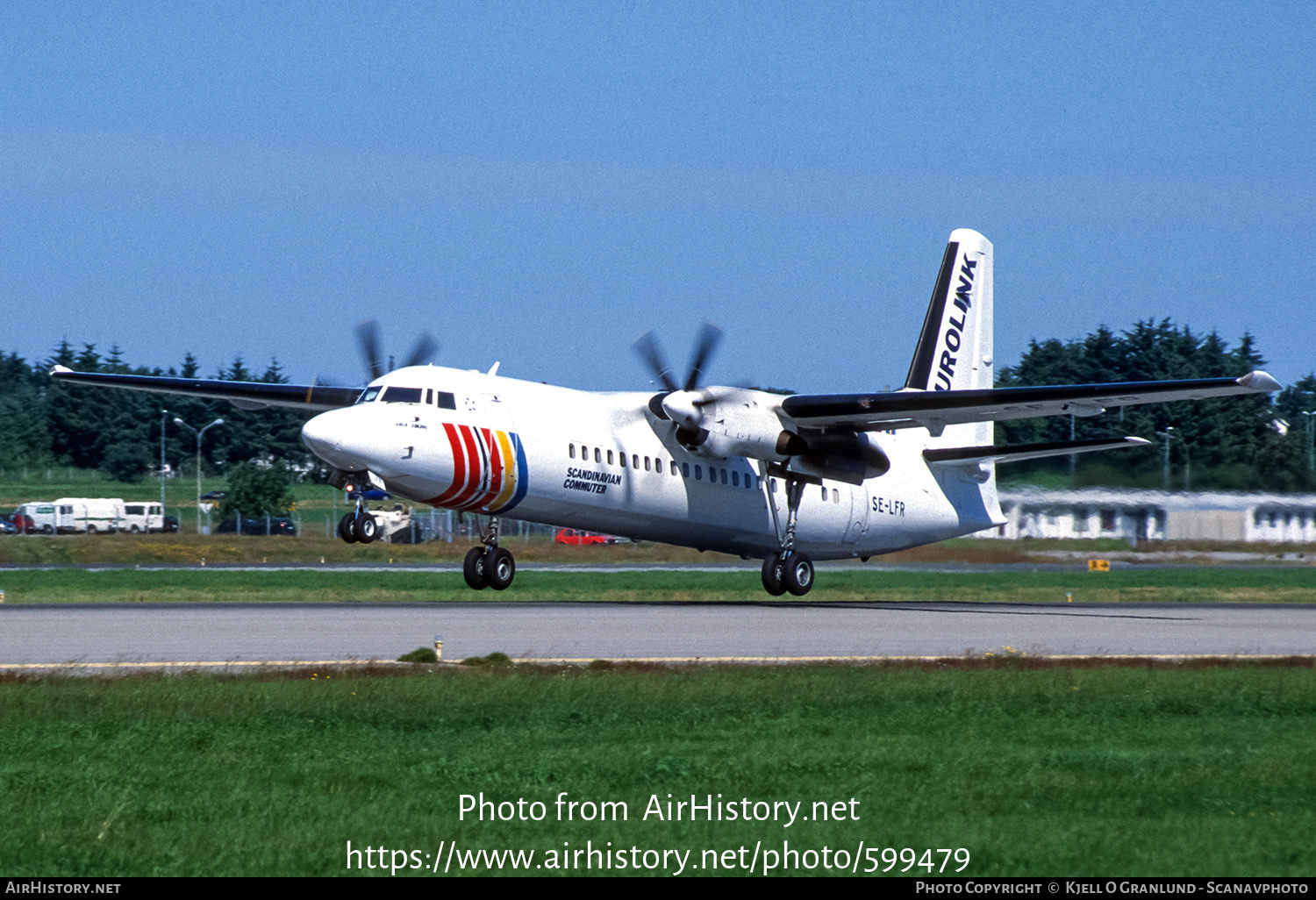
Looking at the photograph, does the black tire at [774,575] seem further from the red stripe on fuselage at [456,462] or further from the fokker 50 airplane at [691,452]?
the red stripe on fuselage at [456,462]

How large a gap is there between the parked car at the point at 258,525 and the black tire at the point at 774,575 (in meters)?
49.9

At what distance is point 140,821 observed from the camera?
9.60 metres

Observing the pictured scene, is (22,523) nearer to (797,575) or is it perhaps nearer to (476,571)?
(476,571)

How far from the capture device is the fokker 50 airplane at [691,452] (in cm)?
2820

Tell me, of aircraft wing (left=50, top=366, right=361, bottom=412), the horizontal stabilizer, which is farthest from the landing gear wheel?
the horizontal stabilizer

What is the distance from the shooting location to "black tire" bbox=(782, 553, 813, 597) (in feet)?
112

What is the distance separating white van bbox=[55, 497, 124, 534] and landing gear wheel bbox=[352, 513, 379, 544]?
61.2 metres

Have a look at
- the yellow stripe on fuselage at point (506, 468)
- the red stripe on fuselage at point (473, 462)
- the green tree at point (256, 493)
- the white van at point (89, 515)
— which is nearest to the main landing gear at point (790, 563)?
the yellow stripe on fuselage at point (506, 468)

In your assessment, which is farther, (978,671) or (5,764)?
(978,671)

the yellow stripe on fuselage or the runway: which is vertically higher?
the yellow stripe on fuselage

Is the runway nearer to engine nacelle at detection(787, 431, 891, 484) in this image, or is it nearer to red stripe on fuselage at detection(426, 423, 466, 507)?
red stripe on fuselage at detection(426, 423, 466, 507)

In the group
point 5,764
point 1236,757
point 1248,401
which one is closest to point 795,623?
point 1236,757

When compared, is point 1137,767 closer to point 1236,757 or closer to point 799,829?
point 1236,757

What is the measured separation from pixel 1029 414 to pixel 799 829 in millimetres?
24348
